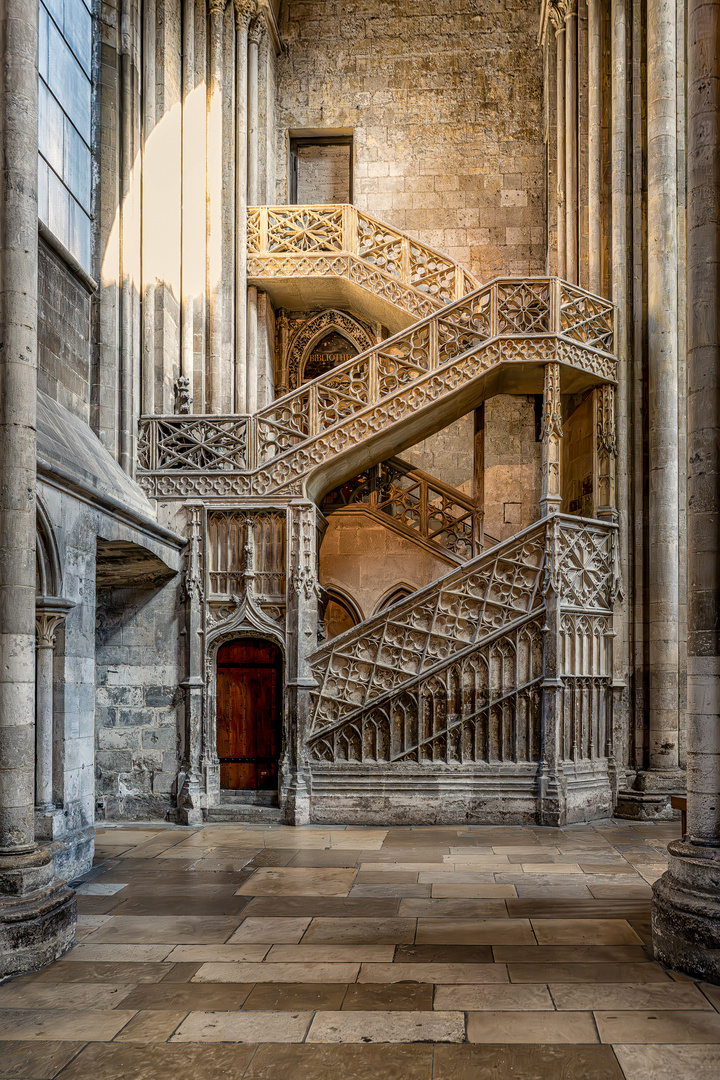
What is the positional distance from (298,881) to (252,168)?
11757 mm

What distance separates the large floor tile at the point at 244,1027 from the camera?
16.4ft

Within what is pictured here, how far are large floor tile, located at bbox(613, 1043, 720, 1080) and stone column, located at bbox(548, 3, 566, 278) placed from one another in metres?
12.2

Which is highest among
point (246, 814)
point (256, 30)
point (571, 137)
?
point (256, 30)

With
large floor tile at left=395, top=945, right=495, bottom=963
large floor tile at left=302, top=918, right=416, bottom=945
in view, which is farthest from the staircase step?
large floor tile at left=395, top=945, right=495, bottom=963

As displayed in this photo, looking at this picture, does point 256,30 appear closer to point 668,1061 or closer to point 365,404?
point 365,404

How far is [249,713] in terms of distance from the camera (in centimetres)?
1259

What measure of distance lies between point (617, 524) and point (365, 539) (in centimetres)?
422

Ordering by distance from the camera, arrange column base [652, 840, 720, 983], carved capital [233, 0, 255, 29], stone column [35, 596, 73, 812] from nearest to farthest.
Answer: column base [652, 840, 720, 983]
stone column [35, 596, 73, 812]
carved capital [233, 0, 255, 29]

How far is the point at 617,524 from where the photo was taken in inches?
495

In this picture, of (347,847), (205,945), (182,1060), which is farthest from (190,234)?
(182,1060)

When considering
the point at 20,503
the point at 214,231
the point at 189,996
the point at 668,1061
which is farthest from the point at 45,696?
the point at 214,231

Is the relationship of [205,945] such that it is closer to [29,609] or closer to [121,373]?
[29,609]

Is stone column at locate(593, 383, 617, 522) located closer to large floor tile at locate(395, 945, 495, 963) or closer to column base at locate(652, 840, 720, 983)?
column base at locate(652, 840, 720, 983)

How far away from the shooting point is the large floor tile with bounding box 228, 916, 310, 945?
676 centimetres
